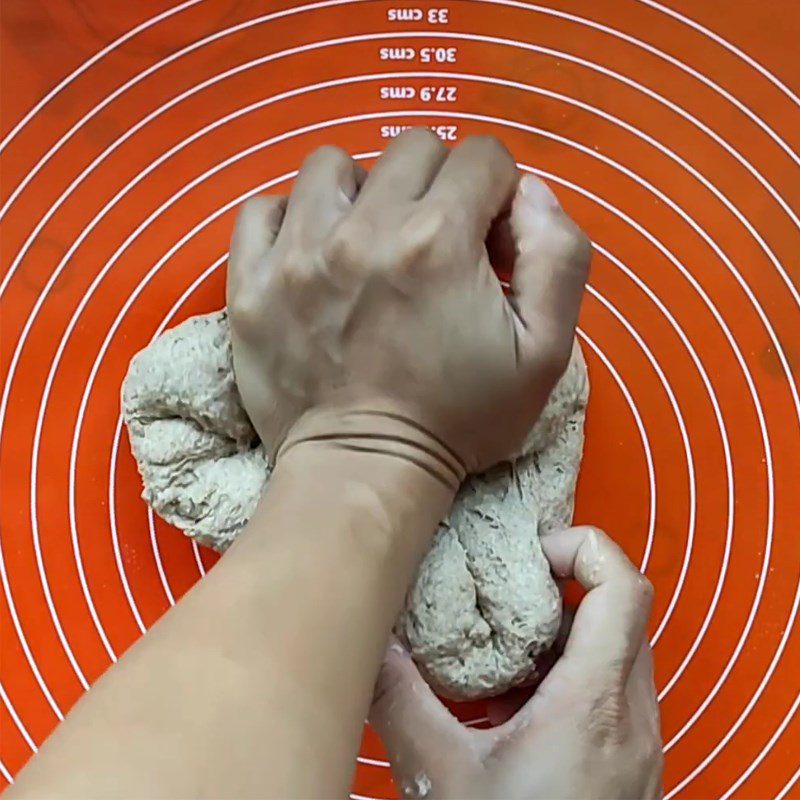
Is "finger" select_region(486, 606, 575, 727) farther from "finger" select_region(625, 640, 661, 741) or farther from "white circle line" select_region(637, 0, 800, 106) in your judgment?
"white circle line" select_region(637, 0, 800, 106)

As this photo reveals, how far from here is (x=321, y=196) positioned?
693 mm

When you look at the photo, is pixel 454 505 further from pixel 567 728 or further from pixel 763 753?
pixel 763 753

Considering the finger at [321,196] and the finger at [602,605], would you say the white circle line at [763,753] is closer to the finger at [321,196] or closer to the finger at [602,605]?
the finger at [602,605]

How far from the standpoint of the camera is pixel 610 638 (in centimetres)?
65

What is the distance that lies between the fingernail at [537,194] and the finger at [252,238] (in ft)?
0.59

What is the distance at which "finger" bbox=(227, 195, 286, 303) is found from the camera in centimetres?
69

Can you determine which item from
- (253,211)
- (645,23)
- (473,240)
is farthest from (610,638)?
(645,23)

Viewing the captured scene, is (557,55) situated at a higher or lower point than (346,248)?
higher

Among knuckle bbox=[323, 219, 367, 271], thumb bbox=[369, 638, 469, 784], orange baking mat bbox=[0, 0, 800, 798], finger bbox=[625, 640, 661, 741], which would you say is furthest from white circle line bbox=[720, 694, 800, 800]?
knuckle bbox=[323, 219, 367, 271]

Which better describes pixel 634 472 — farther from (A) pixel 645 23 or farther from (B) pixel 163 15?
(B) pixel 163 15

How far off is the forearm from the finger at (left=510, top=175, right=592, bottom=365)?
14cm

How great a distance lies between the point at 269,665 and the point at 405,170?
357 mm

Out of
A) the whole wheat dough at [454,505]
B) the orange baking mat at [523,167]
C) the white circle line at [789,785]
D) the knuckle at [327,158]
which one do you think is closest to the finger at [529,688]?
the whole wheat dough at [454,505]

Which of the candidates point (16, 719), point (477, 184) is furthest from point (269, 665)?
point (16, 719)
